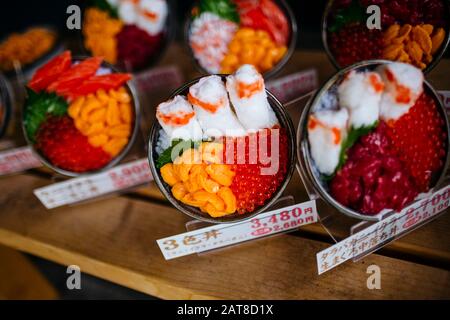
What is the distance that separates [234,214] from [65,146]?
67 cm

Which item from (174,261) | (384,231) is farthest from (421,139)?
(174,261)

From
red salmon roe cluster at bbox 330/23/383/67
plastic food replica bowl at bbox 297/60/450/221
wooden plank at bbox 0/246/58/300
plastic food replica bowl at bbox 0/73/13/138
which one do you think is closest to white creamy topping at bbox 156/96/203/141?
plastic food replica bowl at bbox 297/60/450/221

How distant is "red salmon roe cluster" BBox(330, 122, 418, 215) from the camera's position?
3.72 feet

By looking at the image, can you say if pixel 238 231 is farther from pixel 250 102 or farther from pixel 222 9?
pixel 222 9

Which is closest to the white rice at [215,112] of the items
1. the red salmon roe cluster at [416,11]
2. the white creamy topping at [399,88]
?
the white creamy topping at [399,88]

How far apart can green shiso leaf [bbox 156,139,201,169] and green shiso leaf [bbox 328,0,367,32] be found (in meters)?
0.71

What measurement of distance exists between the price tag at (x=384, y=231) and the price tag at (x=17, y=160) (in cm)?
130

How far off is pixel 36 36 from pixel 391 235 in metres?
2.29

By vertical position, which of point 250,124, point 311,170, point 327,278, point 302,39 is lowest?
point 327,278

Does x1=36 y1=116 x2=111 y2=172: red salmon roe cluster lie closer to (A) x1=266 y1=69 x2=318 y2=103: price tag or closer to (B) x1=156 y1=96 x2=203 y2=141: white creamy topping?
(B) x1=156 y1=96 x2=203 y2=141: white creamy topping

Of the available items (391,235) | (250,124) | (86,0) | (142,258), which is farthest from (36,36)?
(391,235)

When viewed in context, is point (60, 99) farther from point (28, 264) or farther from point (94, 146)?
point (28, 264)

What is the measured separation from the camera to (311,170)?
1161 mm

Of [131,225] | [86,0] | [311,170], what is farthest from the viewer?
[86,0]
